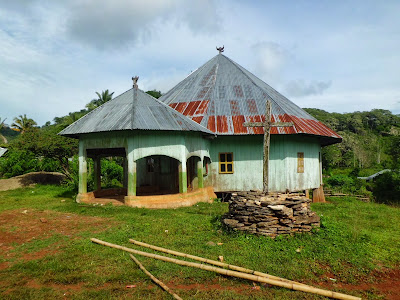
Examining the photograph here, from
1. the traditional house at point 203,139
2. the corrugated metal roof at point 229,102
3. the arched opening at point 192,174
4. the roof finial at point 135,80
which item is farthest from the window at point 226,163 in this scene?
the roof finial at point 135,80

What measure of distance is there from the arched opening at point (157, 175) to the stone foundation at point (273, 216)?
29.3 ft

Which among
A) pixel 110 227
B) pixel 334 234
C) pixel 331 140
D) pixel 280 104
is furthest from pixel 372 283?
pixel 331 140

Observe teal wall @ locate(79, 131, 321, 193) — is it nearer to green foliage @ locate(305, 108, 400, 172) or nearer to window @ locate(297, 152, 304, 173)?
window @ locate(297, 152, 304, 173)

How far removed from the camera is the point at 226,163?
17125 mm

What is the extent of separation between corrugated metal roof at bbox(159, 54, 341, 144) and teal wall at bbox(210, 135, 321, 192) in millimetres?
942

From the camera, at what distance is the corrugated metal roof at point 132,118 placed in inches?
518

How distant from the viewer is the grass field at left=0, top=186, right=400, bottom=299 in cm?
569

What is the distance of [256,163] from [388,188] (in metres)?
16.3

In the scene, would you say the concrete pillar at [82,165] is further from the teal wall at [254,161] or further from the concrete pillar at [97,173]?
the teal wall at [254,161]

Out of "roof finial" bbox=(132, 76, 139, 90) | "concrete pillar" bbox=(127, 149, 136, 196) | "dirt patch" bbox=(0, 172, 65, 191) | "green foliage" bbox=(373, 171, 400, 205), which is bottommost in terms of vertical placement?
"green foliage" bbox=(373, 171, 400, 205)

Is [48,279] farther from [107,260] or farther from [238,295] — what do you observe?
[238,295]

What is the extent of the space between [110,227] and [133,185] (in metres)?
3.53

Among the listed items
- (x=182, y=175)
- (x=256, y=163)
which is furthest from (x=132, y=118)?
(x=256, y=163)

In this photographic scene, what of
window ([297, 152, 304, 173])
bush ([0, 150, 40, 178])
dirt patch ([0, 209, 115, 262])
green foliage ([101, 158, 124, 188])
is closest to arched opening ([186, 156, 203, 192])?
window ([297, 152, 304, 173])
